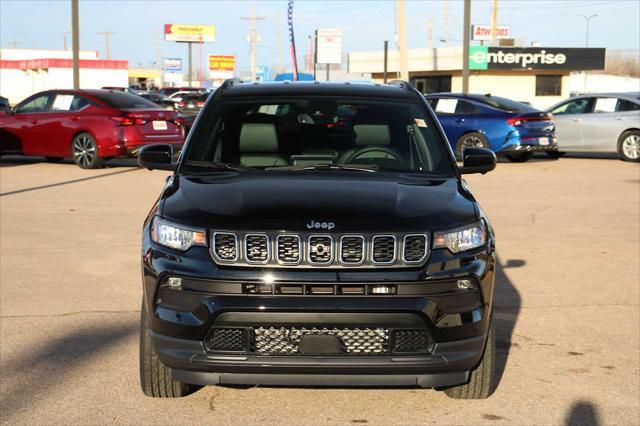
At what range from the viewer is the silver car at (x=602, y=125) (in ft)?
68.5

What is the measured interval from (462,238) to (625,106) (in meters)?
17.8

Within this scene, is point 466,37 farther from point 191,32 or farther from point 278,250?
point 191,32

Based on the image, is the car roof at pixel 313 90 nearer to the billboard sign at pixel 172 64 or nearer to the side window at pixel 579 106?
the side window at pixel 579 106

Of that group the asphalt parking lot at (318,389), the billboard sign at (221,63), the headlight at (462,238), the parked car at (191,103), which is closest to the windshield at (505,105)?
the asphalt parking lot at (318,389)

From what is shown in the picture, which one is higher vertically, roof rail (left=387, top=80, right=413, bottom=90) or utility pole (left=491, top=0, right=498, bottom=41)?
utility pole (left=491, top=0, right=498, bottom=41)

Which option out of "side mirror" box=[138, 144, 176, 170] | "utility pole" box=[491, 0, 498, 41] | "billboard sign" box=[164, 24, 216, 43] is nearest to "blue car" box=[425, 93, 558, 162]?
"side mirror" box=[138, 144, 176, 170]

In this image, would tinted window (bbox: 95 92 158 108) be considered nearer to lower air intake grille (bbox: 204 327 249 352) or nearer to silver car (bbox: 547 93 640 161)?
silver car (bbox: 547 93 640 161)

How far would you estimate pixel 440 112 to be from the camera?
2100cm

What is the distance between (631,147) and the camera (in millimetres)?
21016

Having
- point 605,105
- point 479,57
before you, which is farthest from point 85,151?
point 479,57

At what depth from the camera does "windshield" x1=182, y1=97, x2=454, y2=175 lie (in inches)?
219

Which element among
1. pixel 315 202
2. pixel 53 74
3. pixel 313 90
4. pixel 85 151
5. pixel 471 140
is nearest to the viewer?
pixel 315 202

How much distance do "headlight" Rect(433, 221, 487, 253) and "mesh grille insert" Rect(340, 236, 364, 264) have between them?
0.35 m

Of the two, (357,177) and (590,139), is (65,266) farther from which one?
(590,139)
